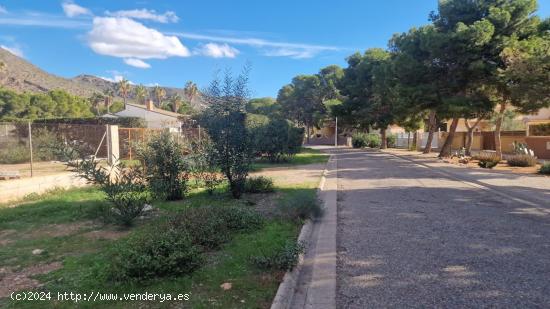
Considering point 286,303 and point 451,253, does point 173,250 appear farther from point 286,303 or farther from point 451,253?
point 451,253

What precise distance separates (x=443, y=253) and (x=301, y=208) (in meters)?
2.69

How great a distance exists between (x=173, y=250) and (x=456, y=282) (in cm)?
323

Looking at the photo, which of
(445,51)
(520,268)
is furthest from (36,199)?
(445,51)

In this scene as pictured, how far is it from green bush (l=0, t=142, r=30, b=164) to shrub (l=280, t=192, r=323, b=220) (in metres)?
12.8

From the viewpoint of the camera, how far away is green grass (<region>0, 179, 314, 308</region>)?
12.4 feet

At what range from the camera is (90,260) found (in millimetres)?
4902

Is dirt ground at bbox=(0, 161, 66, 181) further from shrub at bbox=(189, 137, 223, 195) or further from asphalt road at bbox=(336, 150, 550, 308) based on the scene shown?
asphalt road at bbox=(336, 150, 550, 308)

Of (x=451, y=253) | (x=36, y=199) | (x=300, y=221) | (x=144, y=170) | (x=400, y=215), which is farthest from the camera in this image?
(x=36, y=199)

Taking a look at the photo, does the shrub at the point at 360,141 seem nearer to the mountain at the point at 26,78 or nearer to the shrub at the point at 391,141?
the shrub at the point at 391,141

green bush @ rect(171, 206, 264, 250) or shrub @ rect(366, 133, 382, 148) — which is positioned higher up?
shrub @ rect(366, 133, 382, 148)

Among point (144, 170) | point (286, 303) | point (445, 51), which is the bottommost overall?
point (286, 303)

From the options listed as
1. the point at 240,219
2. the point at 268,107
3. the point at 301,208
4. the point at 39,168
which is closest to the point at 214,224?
the point at 240,219

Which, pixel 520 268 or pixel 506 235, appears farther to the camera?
pixel 506 235

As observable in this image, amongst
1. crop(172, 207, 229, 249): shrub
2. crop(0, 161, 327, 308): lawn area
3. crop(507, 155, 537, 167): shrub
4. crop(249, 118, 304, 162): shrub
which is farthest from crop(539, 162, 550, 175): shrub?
crop(172, 207, 229, 249): shrub
